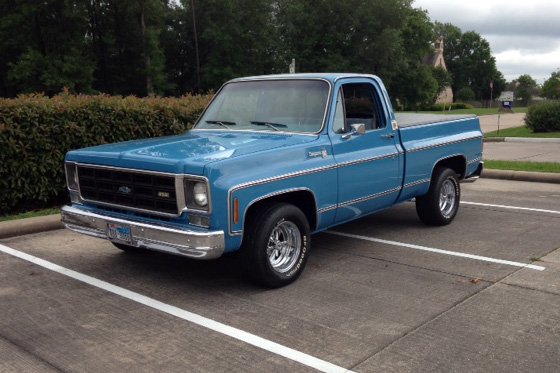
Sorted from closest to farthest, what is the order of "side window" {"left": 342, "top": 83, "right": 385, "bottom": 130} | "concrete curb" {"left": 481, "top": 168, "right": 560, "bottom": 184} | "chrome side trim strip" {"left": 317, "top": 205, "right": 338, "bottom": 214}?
"chrome side trim strip" {"left": 317, "top": 205, "right": 338, "bottom": 214} < "side window" {"left": 342, "top": 83, "right": 385, "bottom": 130} < "concrete curb" {"left": 481, "top": 168, "right": 560, "bottom": 184}

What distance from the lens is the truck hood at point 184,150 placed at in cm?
452

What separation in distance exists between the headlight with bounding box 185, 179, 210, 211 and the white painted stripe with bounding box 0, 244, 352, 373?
2.85ft

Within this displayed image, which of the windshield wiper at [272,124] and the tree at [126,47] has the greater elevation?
the tree at [126,47]

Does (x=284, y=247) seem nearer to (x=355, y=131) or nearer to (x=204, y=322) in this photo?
(x=204, y=322)

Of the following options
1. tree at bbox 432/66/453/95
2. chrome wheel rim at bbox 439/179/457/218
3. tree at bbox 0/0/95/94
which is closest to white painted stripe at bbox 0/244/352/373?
chrome wheel rim at bbox 439/179/457/218

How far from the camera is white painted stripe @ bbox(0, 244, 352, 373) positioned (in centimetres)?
368

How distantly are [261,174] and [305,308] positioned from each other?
117 cm

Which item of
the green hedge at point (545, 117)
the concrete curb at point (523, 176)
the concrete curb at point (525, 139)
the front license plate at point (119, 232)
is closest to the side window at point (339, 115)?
the front license plate at point (119, 232)

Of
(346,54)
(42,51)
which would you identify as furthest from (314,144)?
(346,54)

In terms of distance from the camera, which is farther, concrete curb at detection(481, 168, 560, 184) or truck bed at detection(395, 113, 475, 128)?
concrete curb at detection(481, 168, 560, 184)

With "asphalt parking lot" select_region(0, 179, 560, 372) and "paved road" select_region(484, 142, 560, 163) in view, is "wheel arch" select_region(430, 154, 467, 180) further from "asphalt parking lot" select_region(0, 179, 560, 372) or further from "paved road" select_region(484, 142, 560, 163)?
"paved road" select_region(484, 142, 560, 163)

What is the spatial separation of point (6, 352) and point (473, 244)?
194 inches

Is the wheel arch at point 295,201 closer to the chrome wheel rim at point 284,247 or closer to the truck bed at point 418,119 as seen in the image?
the chrome wheel rim at point 284,247

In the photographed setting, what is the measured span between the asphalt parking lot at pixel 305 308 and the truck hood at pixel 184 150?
1.17 meters
